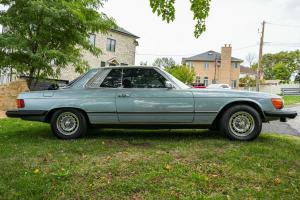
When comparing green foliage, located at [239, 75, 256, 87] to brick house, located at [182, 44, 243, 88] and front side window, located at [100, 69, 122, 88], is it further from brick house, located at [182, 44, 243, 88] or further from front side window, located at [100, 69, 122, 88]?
front side window, located at [100, 69, 122, 88]

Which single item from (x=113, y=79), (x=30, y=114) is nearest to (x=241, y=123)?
(x=113, y=79)

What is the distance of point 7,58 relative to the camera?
439 inches

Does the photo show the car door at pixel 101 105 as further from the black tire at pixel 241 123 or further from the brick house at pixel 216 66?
the brick house at pixel 216 66

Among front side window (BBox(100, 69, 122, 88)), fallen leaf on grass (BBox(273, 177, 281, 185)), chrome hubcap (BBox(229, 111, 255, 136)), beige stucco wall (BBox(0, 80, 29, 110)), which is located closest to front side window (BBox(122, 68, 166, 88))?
front side window (BBox(100, 69, 122, 88))

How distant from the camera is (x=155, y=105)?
6.13 m

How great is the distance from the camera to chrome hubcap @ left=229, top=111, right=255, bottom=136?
6.08 meters

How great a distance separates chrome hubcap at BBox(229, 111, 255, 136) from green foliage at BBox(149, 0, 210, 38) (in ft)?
6.32

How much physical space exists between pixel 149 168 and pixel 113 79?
2.58 meters

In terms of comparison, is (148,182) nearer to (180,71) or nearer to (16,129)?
(16,129)

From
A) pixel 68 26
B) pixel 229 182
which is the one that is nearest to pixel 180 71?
pixel 68 26

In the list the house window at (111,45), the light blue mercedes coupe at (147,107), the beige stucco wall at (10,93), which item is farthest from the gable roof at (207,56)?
the light blue mercedes coupe at (147,107)

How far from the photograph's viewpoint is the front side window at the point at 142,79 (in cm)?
638

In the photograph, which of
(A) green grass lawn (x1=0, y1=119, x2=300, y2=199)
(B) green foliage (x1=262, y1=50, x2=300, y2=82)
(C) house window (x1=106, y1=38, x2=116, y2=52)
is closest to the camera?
(A) green grass lawn (x1=0, y1=119, x2=300, y2=199)

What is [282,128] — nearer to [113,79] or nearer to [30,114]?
[113,79]
